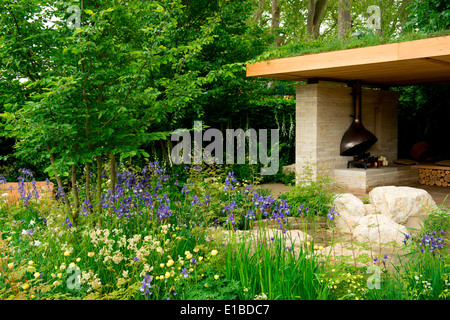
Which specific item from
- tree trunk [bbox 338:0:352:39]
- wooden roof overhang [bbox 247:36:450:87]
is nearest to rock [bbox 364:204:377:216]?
wooden roof overhang [bbox 247:36:450:87]

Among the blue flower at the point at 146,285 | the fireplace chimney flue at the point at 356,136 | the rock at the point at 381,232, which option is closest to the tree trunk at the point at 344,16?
the fireplace chimney flue at the point at 356,136

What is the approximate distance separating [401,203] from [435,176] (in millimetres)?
4254

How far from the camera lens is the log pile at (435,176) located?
29.7ft

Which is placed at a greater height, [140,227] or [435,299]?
[140,227]

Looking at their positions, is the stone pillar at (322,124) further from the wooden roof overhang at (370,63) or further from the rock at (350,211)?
the rock at (350,211)

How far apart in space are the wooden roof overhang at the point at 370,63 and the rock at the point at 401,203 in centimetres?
186

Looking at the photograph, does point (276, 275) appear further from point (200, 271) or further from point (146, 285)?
point (146, 285)

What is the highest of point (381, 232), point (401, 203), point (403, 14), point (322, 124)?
point (403, 14)

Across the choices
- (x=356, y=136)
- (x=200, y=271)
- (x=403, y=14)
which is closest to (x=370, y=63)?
(x=356, y=136)

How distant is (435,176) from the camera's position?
9.18 m
